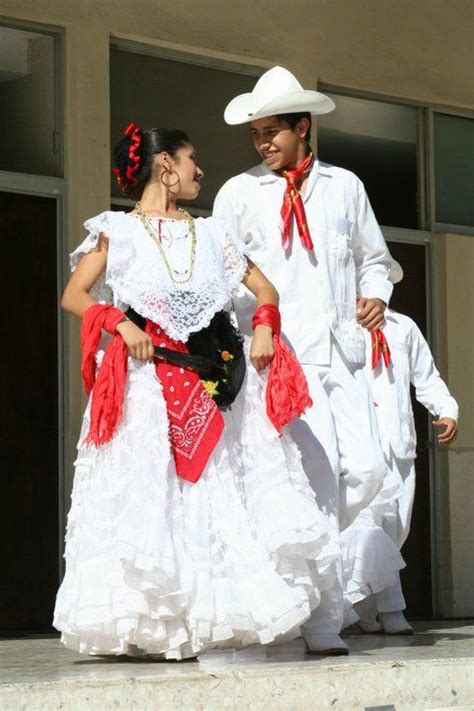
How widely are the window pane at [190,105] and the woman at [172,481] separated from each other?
12.1 feet

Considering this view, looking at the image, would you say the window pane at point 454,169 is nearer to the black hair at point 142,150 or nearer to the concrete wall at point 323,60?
the concrete wall at point 323,60

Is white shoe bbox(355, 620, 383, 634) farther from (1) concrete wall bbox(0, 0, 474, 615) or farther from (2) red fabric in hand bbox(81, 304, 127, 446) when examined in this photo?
(2) red fabric in hand bbox(81, 304, 127, 446)

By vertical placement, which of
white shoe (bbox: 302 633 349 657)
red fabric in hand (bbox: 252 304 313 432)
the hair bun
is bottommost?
white shoe (bbox: 302 633 349 657)

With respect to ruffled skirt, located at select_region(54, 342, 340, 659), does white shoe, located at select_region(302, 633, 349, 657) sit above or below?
below

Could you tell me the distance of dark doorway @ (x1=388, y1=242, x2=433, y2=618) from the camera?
450 inches

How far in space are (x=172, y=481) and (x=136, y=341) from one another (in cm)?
50

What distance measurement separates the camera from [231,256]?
6.43 meters

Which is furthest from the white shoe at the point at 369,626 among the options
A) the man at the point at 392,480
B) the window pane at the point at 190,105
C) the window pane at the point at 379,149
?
the window pane at the point at 379,149

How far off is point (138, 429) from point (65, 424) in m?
3.58

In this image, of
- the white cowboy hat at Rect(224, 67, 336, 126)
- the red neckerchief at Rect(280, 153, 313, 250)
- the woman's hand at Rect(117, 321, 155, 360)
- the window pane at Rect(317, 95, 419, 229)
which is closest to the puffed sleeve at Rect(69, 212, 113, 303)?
the woman's hand at Rect(117, 321, 155, 360)

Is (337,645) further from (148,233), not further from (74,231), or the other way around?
(74,231)

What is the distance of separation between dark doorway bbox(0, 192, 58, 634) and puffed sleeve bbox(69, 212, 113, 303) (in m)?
3.16

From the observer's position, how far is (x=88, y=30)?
966 centimetres

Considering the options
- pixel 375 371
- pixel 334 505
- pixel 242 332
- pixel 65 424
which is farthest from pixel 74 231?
pixel 334 505
